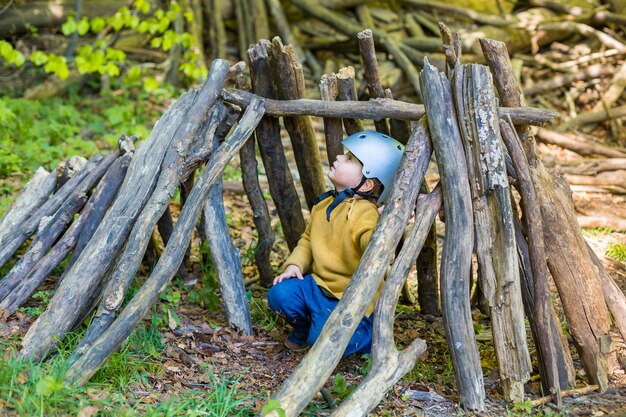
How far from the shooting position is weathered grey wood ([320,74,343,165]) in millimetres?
4465

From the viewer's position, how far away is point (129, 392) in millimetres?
3574

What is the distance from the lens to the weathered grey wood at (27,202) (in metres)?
4.87

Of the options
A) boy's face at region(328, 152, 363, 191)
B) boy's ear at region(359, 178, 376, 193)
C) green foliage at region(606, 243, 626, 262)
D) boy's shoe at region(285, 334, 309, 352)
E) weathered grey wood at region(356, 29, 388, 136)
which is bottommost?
boy's shoe at region(285, 334, 309, 352)

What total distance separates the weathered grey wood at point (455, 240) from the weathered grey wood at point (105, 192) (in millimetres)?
1999

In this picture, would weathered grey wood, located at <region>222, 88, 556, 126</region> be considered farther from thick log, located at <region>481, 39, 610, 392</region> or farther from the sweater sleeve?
the sweater sleeve

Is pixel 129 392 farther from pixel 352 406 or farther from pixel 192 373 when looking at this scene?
pixel 352 406

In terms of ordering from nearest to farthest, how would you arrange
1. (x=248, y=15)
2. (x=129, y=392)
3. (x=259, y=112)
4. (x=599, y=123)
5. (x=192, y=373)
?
(x=129, y=392) → (x=192, y=373) → (x=259, y=112) → (x=599, y=123) → (x=248, y=15)

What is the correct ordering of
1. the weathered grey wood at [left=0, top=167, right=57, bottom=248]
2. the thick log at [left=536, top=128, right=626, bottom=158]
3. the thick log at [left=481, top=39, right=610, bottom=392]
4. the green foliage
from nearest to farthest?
the thick log at [left=481, top=39, right=610, bottom=392]
the weathered grey wood at [left=0, top=167, right=57, bottom=248]
the green foliage
the thick log at [left=536, top=128, right=626, bottom=158]

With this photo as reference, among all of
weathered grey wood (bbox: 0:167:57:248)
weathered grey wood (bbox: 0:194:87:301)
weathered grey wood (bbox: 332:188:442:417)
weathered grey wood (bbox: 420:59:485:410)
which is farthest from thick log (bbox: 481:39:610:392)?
weathered grey wood (bbox: 0:167:57:248)

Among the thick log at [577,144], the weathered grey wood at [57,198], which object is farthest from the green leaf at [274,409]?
the thick log at [577,144]

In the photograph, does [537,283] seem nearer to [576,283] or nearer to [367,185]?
[576,283]

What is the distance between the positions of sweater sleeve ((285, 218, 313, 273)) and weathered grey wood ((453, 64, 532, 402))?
1.07 m

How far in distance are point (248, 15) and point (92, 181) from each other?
586 centimetres

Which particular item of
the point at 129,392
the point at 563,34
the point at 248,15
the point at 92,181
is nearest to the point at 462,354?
the point at 129,392
